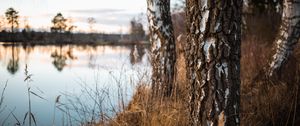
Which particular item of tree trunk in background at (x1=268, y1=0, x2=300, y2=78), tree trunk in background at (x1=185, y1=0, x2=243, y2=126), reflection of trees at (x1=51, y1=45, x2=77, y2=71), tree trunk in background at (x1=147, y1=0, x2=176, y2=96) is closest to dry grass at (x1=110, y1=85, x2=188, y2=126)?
tree trunk in background at (x1=185, y1=0, x2=243, y2=126)

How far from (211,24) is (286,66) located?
487 centimetres

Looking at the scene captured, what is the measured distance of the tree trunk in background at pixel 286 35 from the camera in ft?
21.2

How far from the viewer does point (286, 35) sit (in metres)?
6.66

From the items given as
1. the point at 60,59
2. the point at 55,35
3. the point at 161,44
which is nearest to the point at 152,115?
the point at 161,44

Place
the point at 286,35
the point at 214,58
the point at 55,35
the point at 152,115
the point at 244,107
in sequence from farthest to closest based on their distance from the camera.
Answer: the point at 55,35, the point at 286,35, the point at 244,107, the point at 152,115, the point at 214,58

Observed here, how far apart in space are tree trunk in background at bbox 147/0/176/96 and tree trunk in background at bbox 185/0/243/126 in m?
2.81

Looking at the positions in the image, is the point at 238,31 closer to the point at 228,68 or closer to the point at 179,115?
the point at 228,68

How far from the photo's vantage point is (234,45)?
9.19ft

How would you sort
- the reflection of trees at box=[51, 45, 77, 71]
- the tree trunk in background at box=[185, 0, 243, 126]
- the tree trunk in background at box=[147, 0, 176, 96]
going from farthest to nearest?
the reflection of trees at box=[51, 45, 77, 71] → the tree trunk in background at box=[147, 0, 176, 96] → the tree trunk in background at box=[185, 0, 243, 126]

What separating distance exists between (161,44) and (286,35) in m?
2.28

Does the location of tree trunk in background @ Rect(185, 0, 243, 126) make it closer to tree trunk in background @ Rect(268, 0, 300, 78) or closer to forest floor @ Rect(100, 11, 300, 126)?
forest floor @ Rect(100, 11, 300, 126)

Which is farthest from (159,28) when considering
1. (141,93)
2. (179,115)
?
(179,115)

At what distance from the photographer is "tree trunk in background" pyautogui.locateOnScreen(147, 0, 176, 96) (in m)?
5.78

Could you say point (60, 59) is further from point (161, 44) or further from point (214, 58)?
point (214, 58)
